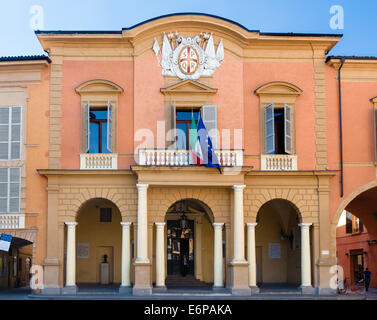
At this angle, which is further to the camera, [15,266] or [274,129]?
[15,266]

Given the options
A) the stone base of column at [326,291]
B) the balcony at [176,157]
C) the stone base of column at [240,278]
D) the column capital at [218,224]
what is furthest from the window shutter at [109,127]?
the stone base of column at [326,291]

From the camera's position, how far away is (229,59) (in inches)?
1168

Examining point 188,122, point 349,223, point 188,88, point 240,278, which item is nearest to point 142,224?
point 240,278

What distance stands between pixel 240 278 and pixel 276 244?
562 centimetres

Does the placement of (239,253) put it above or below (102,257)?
above

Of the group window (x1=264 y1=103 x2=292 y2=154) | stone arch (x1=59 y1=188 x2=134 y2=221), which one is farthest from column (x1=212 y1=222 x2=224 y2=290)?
window (x1=264 y1=103 x2=292 y2=154)

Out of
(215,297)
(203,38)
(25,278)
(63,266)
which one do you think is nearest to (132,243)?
(63,266)

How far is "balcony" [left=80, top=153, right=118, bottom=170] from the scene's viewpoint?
28859 millimetres

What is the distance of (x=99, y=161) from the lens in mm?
28891

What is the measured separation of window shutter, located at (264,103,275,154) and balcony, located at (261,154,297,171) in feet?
0.92

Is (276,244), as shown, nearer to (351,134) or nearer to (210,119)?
(351,134)

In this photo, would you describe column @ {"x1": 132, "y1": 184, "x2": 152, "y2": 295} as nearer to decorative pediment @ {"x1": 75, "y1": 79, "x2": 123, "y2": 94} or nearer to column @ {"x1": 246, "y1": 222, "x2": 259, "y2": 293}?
column @ {"x1": 246, "y1": 222, "x2": 259, "y2": 293}

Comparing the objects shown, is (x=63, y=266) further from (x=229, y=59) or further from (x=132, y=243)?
(x=229, y=59)

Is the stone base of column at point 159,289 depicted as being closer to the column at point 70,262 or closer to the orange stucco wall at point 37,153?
the column at point 70,262
